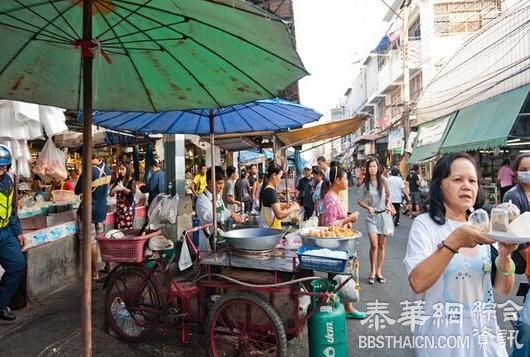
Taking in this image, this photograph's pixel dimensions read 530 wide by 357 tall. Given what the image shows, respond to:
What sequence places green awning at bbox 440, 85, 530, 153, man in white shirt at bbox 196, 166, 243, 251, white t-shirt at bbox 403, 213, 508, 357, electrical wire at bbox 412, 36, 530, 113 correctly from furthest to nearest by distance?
electrical wire at bbox 412, 36, 530, 113 → green awning at bbox 440, 85, 530, 153 → man in white shirt at bbox 196, 166, 243, 251 → white t-shirt at bbox 403, 213, 508, 357

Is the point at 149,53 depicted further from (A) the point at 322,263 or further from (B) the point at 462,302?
(B) the point at 462,302

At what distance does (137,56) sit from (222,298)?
2282 mm

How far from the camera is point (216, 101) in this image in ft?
9.71

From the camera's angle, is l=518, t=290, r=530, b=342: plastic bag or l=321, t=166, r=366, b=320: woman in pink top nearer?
l=518, t=290, r=530, b=342: plastic bag

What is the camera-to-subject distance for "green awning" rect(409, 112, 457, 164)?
15438 millimetres

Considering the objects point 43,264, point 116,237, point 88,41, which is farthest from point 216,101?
point 43,264

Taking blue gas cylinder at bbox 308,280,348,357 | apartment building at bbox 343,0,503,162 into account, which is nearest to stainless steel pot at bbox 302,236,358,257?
blue gas cylinder at bbox 308,280,348,357

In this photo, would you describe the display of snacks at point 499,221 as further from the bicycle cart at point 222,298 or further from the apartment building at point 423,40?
the apartment building at point 423,40

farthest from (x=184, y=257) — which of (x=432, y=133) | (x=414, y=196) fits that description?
(x=432, y=133)

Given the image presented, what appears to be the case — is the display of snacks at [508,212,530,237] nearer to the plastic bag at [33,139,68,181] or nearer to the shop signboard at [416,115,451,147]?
the plastic bag at [33,139,68,181]

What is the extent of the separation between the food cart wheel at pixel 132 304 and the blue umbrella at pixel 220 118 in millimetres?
1970

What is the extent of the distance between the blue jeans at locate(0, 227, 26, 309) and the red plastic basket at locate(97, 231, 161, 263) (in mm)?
1515

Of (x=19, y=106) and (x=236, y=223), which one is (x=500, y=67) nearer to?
(x=236, y=223)

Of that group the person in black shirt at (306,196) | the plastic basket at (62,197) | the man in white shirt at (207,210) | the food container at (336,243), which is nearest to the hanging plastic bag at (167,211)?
the man in white shirt at (207,210)
